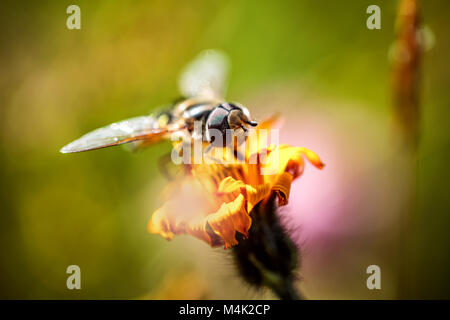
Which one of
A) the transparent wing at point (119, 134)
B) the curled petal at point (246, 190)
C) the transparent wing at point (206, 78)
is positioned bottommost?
the curled petal at point (246, 190)

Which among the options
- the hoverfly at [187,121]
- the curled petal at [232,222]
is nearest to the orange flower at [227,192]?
the curled petal at [232,222]

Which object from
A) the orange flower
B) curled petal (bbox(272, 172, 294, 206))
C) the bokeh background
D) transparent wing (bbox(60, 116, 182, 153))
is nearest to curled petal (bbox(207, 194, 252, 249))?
the orange flower

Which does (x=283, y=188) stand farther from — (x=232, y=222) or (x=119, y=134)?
(x=119, y=134)

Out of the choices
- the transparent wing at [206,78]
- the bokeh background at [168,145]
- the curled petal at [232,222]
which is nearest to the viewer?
the curled petal at [232,222]

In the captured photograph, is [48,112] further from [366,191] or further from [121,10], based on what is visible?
[366,191]

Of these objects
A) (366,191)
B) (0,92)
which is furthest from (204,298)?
A: (0,92)

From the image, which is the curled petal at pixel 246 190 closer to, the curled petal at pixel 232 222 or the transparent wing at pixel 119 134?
the curled petal at pixel 232 222
